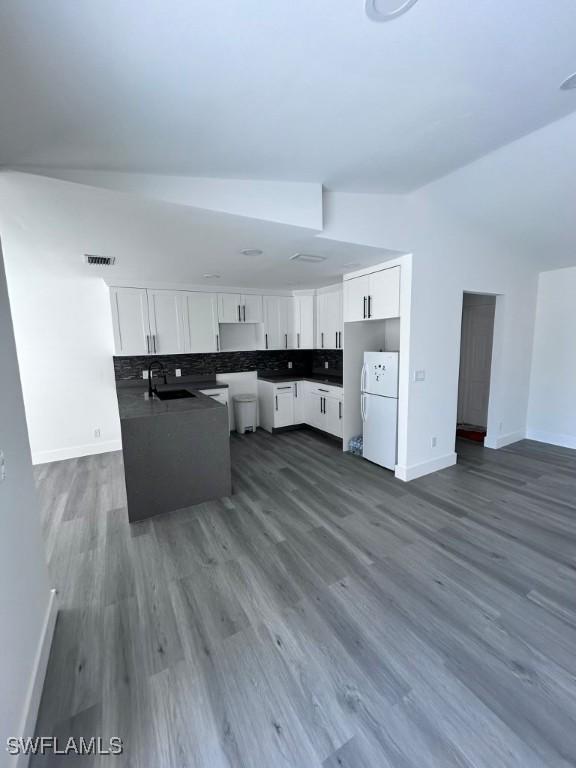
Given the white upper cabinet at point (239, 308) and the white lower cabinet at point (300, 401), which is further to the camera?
the white lower cabinet at point (300, 401)

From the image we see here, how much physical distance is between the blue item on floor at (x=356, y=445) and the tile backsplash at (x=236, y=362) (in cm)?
140

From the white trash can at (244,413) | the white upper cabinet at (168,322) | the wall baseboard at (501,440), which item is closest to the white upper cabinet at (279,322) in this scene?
the white trash can at (244,413)

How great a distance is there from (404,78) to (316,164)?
74 centimetres

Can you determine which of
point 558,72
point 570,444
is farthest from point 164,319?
point 570,444

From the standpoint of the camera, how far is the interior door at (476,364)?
529 centimetres

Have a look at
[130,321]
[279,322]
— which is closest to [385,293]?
[279,322]

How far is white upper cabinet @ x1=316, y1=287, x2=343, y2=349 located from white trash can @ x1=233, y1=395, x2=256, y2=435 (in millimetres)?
1506

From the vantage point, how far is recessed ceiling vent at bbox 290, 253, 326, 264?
3123 mm

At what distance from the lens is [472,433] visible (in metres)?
5.12

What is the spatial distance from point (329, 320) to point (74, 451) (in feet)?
13.9

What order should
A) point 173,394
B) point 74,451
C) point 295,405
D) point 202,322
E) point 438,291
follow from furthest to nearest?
point 295,405, point 202,322, point 74,451, point 173,394, point 438,291

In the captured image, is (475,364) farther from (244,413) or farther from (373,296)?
(244,413)

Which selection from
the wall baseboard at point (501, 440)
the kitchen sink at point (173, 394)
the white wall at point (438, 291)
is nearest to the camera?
the white wall at point (438, 291)

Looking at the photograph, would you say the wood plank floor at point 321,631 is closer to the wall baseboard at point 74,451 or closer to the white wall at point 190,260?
the white wall at point 190,260
